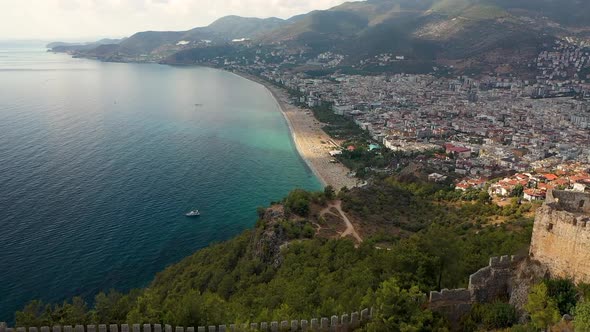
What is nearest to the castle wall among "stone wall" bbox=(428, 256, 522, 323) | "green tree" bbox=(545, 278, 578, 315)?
"green tree" bbox=(545, 278, 578, 315)

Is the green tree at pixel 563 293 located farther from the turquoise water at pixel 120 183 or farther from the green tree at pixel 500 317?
the turquoise water at pixel 120 183

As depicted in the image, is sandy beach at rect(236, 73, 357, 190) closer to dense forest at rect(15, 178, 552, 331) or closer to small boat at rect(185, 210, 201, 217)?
dense forest at rect(15, 178, 552, 331)

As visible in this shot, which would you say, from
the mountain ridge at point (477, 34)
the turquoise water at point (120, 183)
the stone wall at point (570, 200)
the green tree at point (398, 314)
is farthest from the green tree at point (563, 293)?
the mountain ridge at point (477, 34)

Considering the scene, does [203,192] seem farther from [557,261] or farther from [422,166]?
[557,261]

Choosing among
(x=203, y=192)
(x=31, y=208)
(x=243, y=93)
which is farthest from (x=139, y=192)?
(x=243, y=93)

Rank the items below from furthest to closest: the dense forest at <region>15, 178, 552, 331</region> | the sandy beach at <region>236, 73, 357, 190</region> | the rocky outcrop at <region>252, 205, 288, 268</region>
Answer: the sandy beach at <region>236, 73, 357, 190</region> < the rocky outcrop at <region>252, 205, 288, 268</region> < the dense forest at <region>15, 178, 552, 331</region>

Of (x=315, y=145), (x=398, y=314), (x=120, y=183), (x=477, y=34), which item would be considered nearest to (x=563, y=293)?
(x=398, y=314)
